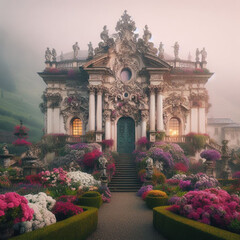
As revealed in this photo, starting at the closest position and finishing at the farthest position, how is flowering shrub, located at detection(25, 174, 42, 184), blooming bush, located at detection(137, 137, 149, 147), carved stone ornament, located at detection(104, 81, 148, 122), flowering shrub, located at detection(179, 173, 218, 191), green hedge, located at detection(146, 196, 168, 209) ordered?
green hedge, located at detection(146, 196, 168, 209) < flowering shrub, located at detection(179, 173, 218, 191) < flowering shrub, located at detection(25, 174, 42, 184) < blooming bush, located at detection(137, 137, 149, 147) < carved stone ornament, located at detection(104, 81, 148, 122)

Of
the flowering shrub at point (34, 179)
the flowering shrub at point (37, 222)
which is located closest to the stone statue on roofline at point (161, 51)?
the flowering shrub at point (34, 179)

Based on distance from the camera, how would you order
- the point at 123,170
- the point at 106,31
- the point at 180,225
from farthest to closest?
the point at 106,31 → the point at 123,170 → the point at 180,225

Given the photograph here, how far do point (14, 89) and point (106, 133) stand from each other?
4363 centimetres

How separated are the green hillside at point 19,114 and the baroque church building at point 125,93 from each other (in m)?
20.1

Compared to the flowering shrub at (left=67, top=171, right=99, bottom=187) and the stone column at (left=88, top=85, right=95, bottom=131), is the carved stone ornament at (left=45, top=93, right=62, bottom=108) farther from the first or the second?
the flowering shrub at (left=67, top=171, right=99, bottom=187)

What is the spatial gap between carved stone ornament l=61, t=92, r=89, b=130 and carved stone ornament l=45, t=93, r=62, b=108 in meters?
0.78

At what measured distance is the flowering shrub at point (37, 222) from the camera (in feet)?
20.6

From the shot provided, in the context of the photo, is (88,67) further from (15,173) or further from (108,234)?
(108,234)

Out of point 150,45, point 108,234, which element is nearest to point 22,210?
point 108,234

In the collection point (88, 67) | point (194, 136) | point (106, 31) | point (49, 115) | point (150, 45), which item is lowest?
point (194, 136)

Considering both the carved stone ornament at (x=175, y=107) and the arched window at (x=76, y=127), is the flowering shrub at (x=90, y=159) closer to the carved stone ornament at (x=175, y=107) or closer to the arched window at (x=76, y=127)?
the arched window at (x=76, y=127)

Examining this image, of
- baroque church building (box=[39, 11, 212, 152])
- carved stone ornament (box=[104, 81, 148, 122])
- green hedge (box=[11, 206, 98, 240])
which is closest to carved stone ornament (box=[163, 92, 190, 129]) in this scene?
baroque church building (box=[39, 11, 212, 152])

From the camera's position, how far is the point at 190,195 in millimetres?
8328

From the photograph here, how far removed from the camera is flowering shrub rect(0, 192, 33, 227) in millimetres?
5796
